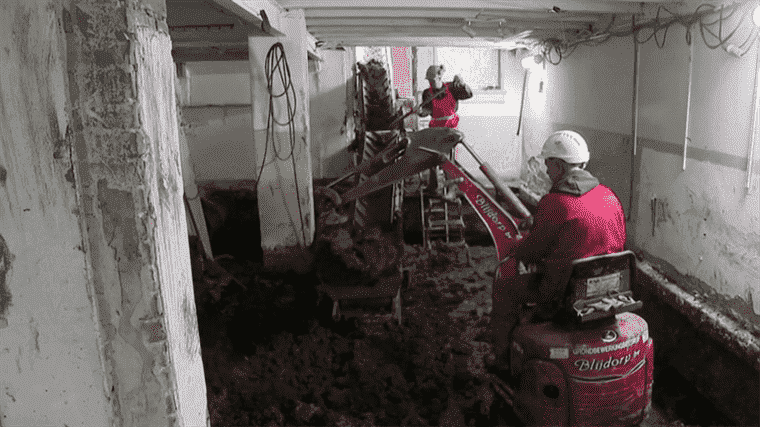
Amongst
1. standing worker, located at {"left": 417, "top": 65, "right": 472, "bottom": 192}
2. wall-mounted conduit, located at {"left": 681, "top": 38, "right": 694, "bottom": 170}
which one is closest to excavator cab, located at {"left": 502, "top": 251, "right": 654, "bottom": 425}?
wall-mounted conduit, located at {"left": 681, "top": 38, "right": 694, "bottom": 170}

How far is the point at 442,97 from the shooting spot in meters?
9.94

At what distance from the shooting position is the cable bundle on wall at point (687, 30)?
4129 mm

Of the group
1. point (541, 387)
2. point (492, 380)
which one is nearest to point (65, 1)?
point (541, 387)

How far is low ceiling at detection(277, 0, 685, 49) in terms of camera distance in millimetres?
5484

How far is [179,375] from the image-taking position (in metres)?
1.46

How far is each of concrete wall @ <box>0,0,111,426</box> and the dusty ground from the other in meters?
2.52

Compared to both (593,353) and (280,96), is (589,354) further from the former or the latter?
(280,96)

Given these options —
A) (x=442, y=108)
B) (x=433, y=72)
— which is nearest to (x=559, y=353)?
(x=433, y=72)

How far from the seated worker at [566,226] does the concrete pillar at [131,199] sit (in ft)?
7.49

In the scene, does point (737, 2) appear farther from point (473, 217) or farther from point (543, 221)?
point (473, 217)

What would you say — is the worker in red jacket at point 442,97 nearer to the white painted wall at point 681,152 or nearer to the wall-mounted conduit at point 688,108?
the white painted wall at point 681,152

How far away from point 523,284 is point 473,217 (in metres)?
5.73

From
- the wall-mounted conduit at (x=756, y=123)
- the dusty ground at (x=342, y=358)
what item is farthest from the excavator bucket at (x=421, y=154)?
→ the wall-mounted conduit at (x=756, y=123)

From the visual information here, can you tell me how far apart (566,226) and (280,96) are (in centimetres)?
405
